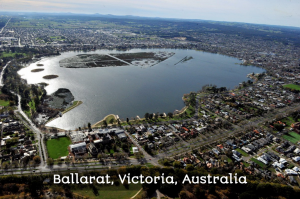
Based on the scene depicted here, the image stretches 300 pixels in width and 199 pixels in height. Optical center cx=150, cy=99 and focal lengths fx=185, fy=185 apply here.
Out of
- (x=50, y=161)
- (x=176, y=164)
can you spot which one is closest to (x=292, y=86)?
(x=176, y=164)

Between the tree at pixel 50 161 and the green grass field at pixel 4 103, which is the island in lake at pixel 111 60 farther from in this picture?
the tree at pixel 50 161

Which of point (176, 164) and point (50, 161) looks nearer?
point (50, 161)

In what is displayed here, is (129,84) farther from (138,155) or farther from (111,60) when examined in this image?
(138,155)

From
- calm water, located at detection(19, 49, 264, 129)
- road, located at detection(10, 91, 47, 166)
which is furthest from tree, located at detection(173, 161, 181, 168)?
road, located at detection(10, 91, 47, 166)

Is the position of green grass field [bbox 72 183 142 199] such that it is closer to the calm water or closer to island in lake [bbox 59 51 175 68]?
the calm water

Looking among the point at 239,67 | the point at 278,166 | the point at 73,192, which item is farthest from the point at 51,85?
the point at 239,67

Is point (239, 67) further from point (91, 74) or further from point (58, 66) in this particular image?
point (58, 66)
